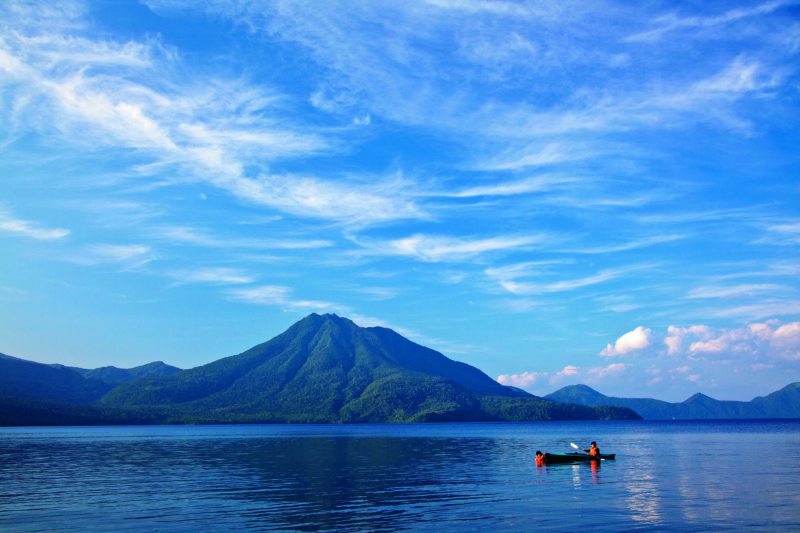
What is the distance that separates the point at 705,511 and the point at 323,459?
173 feet

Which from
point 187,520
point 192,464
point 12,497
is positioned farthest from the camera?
point 192,464

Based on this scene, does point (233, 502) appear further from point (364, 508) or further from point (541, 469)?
point (541, 469)

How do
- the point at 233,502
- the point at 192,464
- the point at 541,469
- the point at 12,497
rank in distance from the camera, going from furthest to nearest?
the point at 192,464 → the point at 541,469 → the point at 12,497 → the point at 233,502

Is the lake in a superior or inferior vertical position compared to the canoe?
inferior

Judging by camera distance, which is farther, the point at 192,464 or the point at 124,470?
the point at 192,464

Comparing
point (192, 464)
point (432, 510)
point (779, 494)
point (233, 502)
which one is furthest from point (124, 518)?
point (779, 494)

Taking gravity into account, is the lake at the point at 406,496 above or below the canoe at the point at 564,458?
below

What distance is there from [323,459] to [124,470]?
82.0 ft

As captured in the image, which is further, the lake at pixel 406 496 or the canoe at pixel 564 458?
the canoe at pixel 564 458

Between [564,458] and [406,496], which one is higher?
[564,458]

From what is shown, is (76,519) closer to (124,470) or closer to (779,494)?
(124,470)

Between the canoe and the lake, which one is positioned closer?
the lake

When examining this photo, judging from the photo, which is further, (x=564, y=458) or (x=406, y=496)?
(x=564, y=458)

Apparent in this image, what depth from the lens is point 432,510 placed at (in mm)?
35594
